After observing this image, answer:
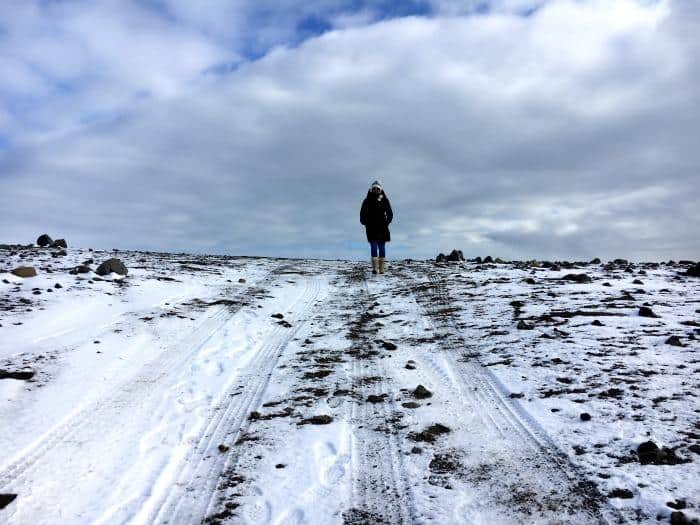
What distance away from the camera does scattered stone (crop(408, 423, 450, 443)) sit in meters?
4.51

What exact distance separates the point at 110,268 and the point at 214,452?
10630mm

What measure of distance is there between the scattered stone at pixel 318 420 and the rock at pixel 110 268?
34.4 feet

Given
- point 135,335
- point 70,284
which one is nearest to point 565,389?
point 135,335

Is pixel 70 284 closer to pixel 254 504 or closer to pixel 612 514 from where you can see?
pixel 254 504

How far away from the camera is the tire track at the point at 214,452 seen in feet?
11.7

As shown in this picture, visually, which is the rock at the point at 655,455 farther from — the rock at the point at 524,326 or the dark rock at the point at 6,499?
the dark rock at the point at 6,499

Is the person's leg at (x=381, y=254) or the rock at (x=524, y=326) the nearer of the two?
the rock at (x=524, y=326)

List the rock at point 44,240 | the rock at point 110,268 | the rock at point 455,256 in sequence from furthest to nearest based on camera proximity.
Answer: the rock at point 44,240 → the rock at point 455,256 → the rock at point 110,268

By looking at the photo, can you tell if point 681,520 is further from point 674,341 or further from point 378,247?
point 378,247

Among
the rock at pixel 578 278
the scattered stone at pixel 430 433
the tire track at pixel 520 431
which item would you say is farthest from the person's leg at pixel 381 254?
the scattered stone at pixel 430 433

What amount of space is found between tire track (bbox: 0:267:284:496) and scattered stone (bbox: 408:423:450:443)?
3517 mm

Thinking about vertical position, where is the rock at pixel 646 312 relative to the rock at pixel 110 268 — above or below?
below

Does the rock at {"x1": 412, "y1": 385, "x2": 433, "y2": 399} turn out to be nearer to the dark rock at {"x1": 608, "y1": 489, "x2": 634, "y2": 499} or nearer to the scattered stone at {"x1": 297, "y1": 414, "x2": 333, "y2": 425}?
the scattered stone at {"x1": 297, "y1": 414, "x2": 333, "y2": 425}

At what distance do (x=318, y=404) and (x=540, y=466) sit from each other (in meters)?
2.53
